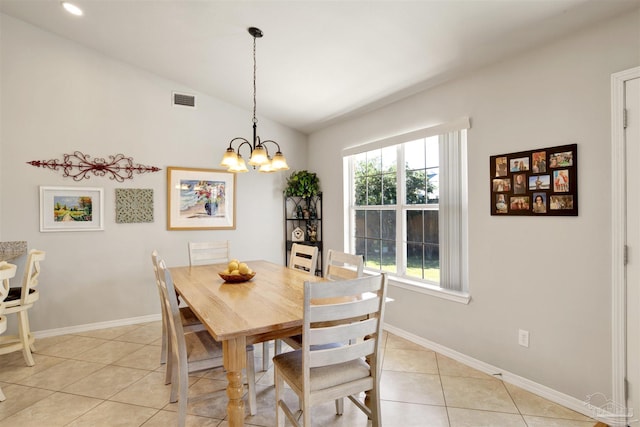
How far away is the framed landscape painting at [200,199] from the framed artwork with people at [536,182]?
3.22 m

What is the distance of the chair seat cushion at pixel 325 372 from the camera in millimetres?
1646

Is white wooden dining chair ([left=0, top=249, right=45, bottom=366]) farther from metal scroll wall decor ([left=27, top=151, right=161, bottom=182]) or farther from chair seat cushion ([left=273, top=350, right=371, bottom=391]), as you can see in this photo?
chair seat cushion ([left=273, top=350, right=371, bottom=391])

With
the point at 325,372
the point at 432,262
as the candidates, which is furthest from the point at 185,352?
the point at 432,262

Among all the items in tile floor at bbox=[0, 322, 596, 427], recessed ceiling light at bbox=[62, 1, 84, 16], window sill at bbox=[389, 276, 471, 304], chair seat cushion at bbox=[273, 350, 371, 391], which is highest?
recessed ceiling light at bbox=[62, 1, 84, 16]

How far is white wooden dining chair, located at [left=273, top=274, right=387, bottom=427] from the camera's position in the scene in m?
1.53

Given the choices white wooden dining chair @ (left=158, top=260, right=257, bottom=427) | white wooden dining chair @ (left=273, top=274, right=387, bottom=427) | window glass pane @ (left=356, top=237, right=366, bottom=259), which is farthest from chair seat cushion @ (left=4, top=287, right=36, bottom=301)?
window glass pane @ (left=356, top=237, right=366, bottom=259)

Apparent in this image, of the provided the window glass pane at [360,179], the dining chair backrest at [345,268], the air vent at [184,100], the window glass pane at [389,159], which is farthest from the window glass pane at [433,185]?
the air vent at [184,100]

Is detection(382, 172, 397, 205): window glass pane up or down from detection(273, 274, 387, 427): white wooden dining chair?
up

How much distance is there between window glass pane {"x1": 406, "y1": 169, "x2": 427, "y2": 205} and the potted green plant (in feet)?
5.28

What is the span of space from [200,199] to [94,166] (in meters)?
1.21

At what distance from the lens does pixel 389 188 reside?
379cm

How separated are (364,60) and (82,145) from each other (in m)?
3.22

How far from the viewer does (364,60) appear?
2.90 metres

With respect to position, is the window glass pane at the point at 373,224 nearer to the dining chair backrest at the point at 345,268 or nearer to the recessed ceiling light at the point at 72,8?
the dining chair backrest at the point at 345,268
